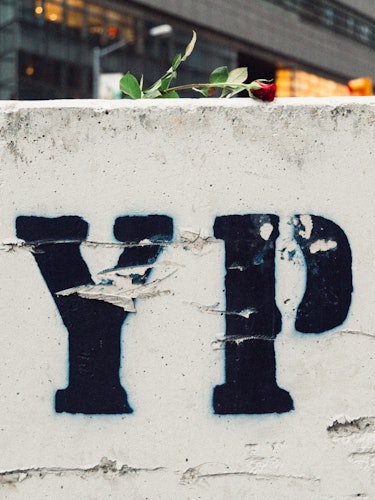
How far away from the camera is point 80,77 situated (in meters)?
28.1

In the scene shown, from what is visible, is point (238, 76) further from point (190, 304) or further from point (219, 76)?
point (190, 304)

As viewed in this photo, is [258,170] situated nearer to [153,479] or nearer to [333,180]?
[333,180]

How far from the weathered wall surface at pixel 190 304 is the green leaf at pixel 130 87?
22 centimetres

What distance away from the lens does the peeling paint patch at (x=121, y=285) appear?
230cm

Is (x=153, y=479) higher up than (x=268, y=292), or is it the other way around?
(x=268, y=292)

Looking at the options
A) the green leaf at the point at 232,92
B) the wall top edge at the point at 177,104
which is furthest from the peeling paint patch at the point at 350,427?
the green leaf at the point at 232,92

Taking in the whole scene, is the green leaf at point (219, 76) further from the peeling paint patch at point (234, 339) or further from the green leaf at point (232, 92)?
the peeling paint patch at point (234, 339)

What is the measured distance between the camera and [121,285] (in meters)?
2.30

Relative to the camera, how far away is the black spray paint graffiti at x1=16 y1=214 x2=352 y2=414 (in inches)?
90.5

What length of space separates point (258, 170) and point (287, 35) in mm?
36831

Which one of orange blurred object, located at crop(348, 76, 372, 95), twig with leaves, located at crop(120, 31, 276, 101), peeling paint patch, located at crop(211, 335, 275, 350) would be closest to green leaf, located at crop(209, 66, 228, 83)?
twig with leaves, located at crop(120, 31, 276, 101)

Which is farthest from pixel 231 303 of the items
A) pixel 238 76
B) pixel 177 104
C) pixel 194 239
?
pixel 238 76

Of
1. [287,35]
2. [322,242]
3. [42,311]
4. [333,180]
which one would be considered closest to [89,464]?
[42,311]

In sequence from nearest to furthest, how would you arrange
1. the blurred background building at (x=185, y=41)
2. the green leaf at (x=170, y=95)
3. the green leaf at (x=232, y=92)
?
the green leaf at (x=232, y=92), the green leaf at (x=170, y=95), the blurred background building at (x=185, y=41)
